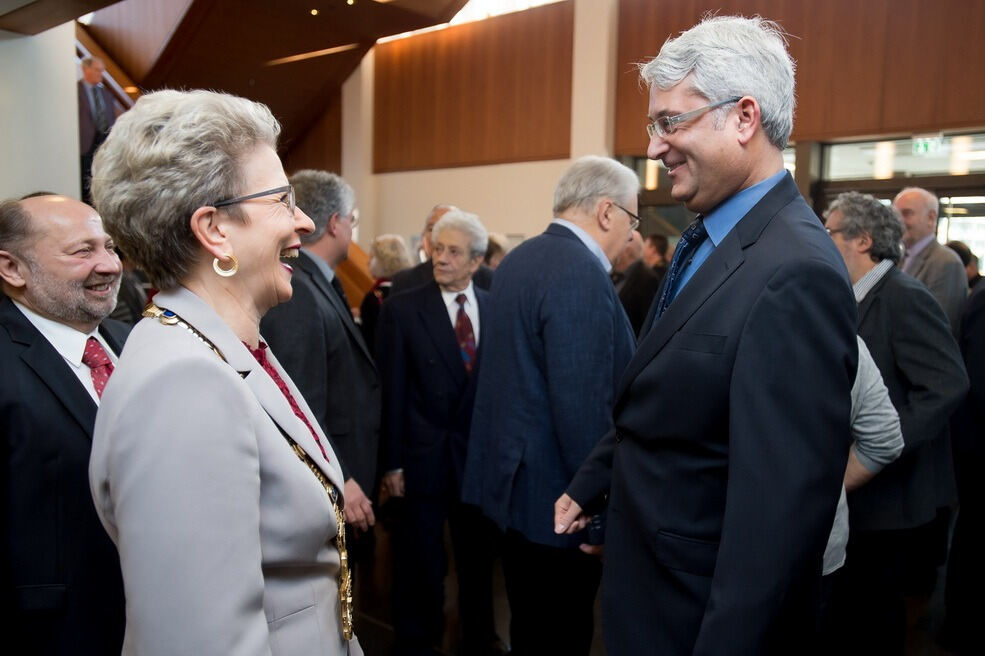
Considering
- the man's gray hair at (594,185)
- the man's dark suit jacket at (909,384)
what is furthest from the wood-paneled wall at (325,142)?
the man's dark suit jacket at (909,384)

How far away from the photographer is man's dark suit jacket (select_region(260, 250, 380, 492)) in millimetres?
2543

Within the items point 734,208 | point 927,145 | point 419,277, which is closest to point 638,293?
point 419,277

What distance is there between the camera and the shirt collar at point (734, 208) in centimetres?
147

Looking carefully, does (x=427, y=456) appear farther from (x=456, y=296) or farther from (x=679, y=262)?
(x=679, y=262)

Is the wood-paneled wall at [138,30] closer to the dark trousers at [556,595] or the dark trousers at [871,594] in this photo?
the dark trousers at [556,595]

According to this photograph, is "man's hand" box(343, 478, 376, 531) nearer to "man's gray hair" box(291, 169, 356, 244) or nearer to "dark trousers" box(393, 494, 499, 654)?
"dark trousers" box(393, 494, 499, 654)

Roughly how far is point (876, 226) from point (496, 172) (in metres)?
9.72

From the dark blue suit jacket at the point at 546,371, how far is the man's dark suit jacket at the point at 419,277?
1.58 metres

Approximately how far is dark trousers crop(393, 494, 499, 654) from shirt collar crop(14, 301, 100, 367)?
178 cm

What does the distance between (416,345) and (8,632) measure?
1.98 meters

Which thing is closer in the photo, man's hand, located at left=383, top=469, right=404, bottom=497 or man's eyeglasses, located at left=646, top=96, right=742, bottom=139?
man's eyeglasses, located at left=646, top=96, right=742, bottom=139

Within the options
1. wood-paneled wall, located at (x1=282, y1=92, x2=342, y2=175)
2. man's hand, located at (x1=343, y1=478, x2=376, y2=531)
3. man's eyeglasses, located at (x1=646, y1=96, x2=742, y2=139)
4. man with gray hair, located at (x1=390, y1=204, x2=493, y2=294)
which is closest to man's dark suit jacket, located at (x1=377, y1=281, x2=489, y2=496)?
man with gray hair, located at (x1=390, y1=204, x2=493, y2=294)

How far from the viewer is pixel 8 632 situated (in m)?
1.70

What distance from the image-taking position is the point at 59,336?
6.46 ft
